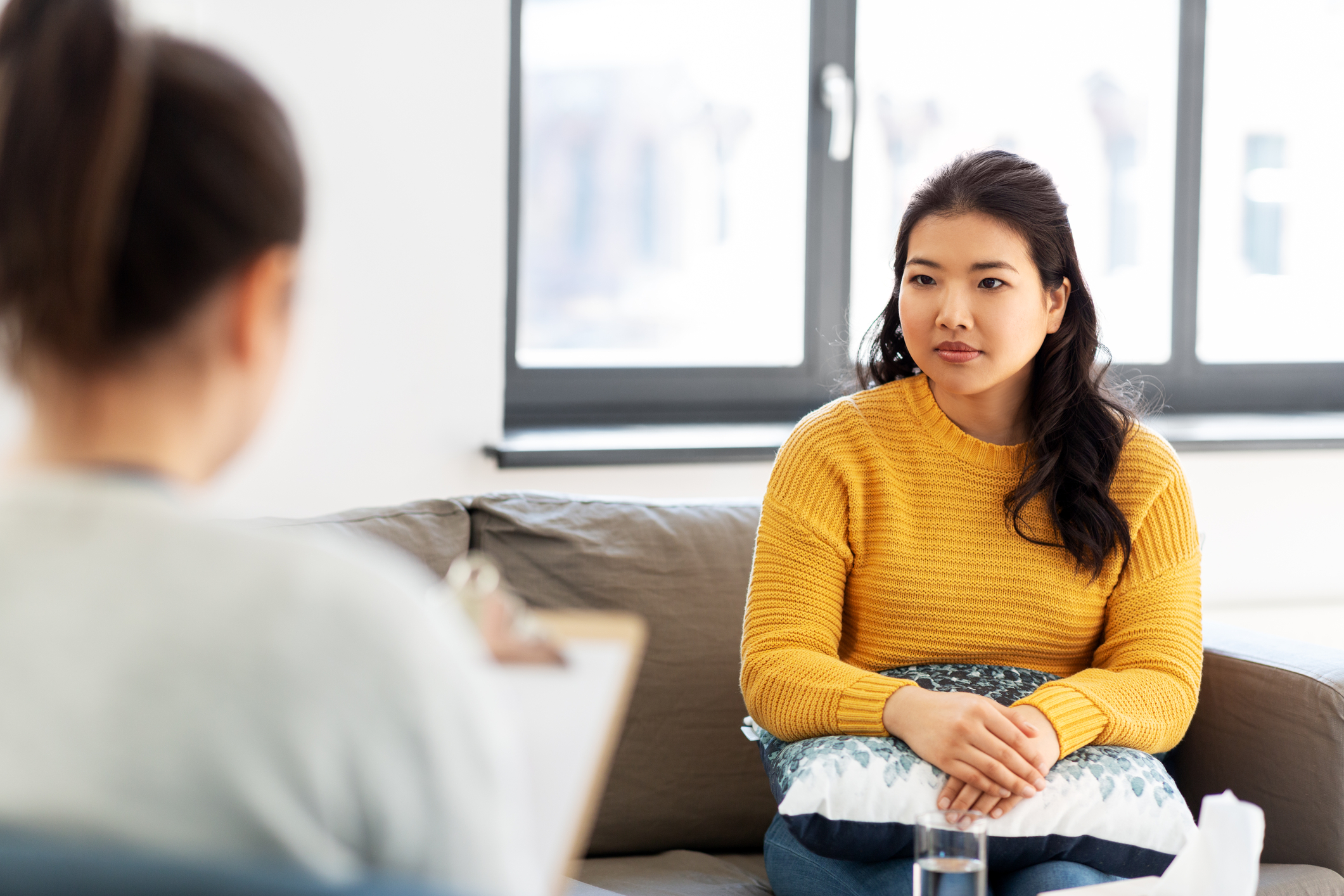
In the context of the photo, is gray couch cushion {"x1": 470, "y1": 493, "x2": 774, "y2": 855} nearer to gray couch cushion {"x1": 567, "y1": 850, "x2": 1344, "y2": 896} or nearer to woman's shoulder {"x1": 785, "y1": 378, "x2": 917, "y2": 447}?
gray couch cushion {"x1": 567, "y1": 850, "x2": 1344, "y2": 896}

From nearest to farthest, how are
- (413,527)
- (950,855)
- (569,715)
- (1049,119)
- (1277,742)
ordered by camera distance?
(569,715), (950,855), (1277,742), (413,527), (1049,119)

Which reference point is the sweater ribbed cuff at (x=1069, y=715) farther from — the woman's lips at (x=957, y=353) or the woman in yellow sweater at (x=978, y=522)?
the woman's lips at (x=957, y=353)

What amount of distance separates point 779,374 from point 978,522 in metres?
1.17

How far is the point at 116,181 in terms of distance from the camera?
0.57 meters

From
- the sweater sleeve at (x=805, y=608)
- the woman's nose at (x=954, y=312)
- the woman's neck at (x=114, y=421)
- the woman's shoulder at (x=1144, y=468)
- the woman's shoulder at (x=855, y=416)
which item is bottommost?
the sweater sleeve at (x=805, y=608)

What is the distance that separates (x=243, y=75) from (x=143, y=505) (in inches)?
8.0

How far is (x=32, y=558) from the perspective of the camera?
0.56 metres

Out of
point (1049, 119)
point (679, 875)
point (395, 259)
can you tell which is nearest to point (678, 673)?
point (679, 875)

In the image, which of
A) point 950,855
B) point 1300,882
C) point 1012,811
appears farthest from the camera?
point 1300,882

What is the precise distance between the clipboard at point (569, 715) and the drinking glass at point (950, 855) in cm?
51

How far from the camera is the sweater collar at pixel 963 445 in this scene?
1618mm

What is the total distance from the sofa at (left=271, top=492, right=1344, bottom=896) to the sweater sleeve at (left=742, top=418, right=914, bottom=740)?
8.7 inches

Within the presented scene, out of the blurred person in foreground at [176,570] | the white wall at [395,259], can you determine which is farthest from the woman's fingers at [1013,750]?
the white wall at [395,259]

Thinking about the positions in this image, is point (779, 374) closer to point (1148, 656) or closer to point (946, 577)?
point (946, 577)
